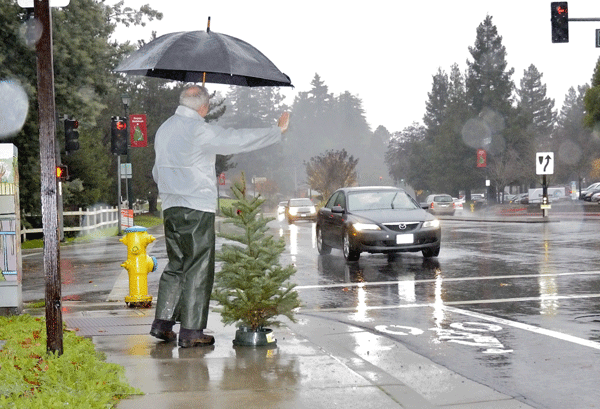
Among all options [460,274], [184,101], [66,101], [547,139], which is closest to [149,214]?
[66,101]

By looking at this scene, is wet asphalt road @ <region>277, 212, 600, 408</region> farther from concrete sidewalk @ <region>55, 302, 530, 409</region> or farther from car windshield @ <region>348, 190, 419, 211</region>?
car windshield @ <region>348, 190, 419, 211</region>

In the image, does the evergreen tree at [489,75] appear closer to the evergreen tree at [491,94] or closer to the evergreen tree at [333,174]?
the evergreen tree at [491,94]

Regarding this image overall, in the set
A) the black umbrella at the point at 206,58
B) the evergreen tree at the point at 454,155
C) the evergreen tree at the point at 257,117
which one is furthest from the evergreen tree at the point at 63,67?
the evergreen tree at the point at 257,117

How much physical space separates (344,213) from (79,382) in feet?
41.7

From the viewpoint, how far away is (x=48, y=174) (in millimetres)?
5473

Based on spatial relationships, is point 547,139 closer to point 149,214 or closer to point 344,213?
point 149,214

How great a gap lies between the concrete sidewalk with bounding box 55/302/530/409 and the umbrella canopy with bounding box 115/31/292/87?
2321 millimetres

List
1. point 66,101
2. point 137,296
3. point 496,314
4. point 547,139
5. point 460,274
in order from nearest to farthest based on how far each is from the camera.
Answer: point 496,314 → point 137,296 → point 460,274 → point 66,101 → point 547,139

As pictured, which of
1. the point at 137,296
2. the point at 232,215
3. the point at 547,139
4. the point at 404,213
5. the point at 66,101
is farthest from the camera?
the point at 547,139

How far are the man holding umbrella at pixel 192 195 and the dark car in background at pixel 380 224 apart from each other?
9.62 m

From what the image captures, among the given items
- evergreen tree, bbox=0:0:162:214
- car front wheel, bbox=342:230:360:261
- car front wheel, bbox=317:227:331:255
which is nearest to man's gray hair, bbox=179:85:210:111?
car front wheel, bbox=342:230:360:261

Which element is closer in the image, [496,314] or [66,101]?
[496,314]

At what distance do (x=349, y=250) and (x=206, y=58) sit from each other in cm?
996

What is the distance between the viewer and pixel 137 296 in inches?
389
